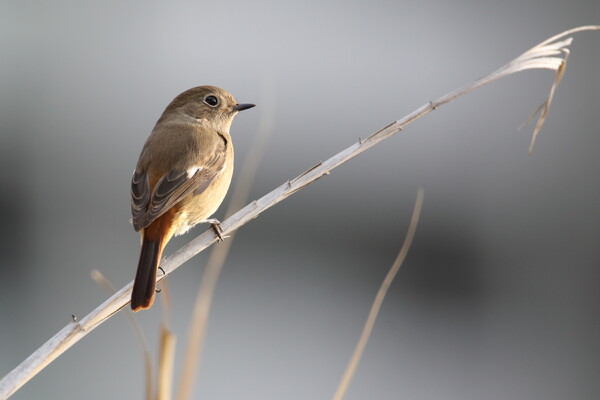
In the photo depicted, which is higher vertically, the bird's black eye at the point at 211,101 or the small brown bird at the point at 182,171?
the bird's black eye at the point at 211,101

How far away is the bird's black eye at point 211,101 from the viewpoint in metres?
3.38

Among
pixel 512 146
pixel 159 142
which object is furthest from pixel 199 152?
pixel 512 146

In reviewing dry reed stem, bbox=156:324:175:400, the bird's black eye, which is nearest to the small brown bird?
the bird's black eye

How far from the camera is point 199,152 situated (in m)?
2.93

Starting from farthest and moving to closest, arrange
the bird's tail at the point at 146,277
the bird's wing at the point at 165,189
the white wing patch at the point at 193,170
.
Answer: the white wing patch at the point at 193,170 < the bird's wing at the point at 165,189 < the bird's tail at the point at 146,277

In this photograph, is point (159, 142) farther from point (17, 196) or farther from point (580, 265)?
point (580, 265)

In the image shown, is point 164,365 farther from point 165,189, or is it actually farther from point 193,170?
point 193,170

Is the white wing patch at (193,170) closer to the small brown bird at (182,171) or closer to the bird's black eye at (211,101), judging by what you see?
the small brown bird at (182,171)

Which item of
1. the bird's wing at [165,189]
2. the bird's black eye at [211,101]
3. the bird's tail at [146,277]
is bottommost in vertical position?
the bird's tail at [146,277]

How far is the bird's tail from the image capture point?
2008mm

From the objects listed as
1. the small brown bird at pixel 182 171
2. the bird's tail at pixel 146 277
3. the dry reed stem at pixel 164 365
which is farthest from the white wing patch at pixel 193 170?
the dry reed stem at pixel 164 365

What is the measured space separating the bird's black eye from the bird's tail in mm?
1055

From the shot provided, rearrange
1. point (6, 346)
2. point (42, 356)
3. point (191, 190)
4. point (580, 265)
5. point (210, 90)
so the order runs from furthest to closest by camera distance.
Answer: point (580, 265), point (6, 346), point (210, 90), point (191, 190), point (42, 356)

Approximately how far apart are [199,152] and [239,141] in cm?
386
